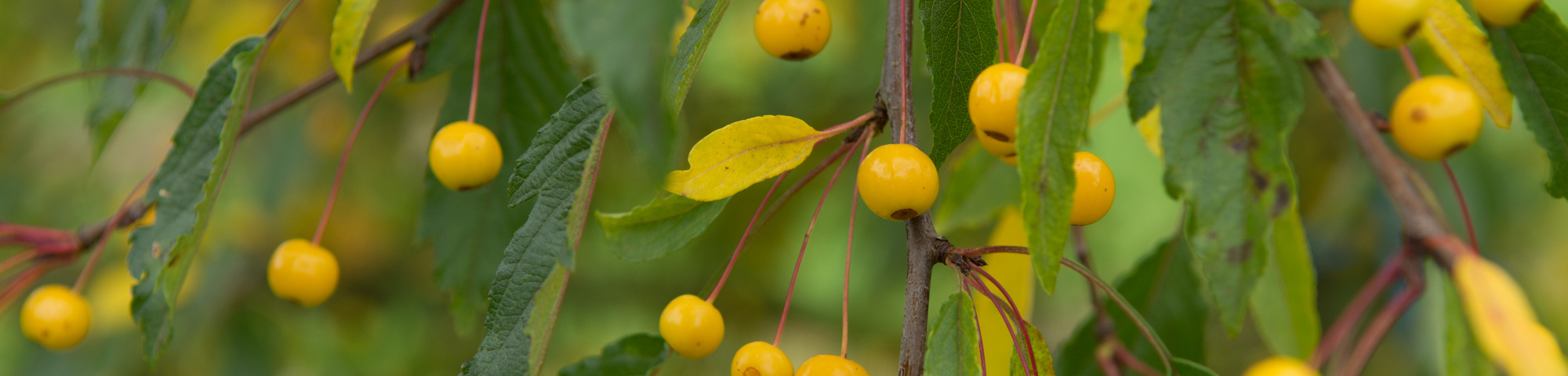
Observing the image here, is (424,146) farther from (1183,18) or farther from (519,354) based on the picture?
(1183,18)

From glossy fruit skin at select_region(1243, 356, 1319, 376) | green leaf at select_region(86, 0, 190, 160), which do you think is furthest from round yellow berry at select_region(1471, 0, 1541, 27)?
green leaf at select_region(86, 0, 190, 160)

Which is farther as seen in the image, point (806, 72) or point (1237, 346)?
point (1237, 346)

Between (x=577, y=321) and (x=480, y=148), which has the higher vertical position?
(x=480, y=148)

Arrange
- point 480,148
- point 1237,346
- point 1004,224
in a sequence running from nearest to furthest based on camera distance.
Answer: point 480,148 → point 1004,224 → point 1237,346

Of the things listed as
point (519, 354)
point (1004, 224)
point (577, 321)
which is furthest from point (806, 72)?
point (519, 354)

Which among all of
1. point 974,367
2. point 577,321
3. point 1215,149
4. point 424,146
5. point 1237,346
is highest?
point 1215,149
